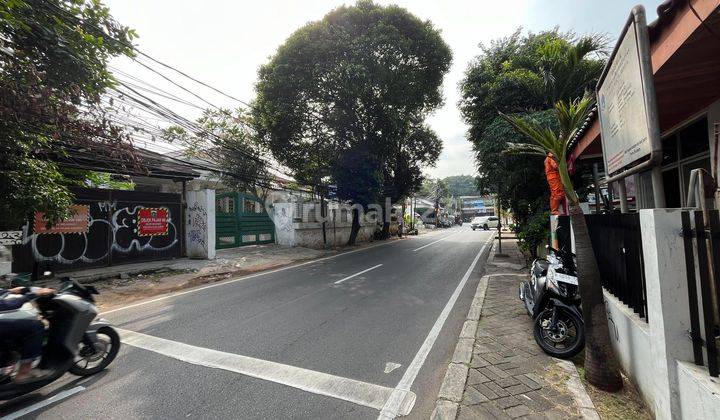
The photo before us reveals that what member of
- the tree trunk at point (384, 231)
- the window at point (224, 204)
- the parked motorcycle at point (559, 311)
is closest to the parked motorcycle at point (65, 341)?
the parked motorcycle at point (559, 311)

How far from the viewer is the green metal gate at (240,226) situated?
602 inches

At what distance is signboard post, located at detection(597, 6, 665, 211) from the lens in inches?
98.2

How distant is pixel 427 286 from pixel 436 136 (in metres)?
18.5

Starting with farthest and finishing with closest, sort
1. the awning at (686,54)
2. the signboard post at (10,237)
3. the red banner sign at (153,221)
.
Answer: the red banner sign at (153,221) < the signboard post at (10,237) < the awning at (686,54)

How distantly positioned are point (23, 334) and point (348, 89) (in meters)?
13.7

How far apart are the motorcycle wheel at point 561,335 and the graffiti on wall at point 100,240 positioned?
1185 centimetres

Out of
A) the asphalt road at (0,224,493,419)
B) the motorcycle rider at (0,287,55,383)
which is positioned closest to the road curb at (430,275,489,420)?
the asphalt road at (0,224,493,419)

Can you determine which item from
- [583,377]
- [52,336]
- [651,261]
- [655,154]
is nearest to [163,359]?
[52,336]

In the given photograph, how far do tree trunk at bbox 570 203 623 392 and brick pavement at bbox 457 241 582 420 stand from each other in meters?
0.33

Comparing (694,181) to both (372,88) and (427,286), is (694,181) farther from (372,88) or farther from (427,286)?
(372,88)

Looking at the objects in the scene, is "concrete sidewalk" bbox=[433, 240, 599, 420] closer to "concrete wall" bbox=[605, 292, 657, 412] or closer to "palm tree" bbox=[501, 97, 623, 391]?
"palm tree" bbox=[501, 97, 623, 391]

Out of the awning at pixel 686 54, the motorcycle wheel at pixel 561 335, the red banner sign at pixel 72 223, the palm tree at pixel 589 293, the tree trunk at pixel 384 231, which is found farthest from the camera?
the tree trunk at pixel 384 231

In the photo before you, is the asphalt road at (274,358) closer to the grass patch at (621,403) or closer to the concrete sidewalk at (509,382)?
the concrete sidewalk at (509,382)

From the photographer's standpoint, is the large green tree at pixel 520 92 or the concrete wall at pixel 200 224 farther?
the concrete wall at pixel 200 224
